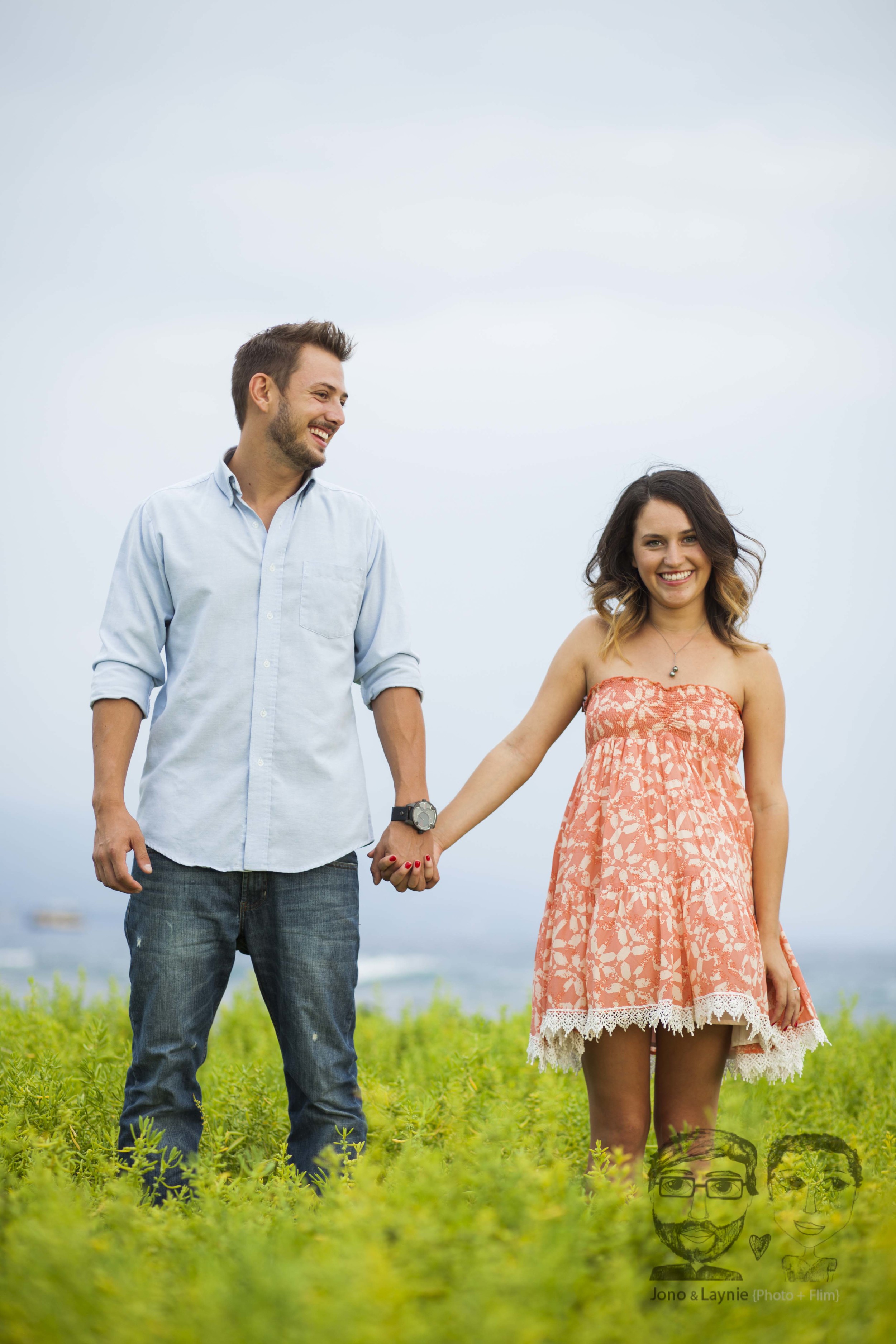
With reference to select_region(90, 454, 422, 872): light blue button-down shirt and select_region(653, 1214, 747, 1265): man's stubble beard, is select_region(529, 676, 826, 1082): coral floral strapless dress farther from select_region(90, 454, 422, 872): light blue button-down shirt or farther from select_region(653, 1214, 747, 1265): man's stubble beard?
select_region(653, 1214, 747, 1265): man's stubble beard

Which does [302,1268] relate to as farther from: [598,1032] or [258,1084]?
[258,1084]

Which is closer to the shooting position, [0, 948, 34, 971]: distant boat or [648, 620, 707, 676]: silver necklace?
[648, 620, 707, 676]: silver necklace

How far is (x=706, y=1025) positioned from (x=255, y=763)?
1.60 m

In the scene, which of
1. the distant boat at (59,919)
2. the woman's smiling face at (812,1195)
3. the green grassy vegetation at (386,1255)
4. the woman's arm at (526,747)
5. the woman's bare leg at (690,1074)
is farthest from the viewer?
the distant boat at (59,919)

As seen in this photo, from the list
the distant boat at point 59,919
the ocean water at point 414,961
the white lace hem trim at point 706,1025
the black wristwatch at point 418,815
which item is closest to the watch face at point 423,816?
Answer: the black wristwatch at point 418,815

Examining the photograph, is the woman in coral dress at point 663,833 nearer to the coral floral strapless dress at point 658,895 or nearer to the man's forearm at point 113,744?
the coral floral strapless dress at point 658,895

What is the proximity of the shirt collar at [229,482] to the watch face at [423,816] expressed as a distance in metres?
1.15

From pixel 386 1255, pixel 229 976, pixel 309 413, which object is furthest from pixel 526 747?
pixel 386 1255

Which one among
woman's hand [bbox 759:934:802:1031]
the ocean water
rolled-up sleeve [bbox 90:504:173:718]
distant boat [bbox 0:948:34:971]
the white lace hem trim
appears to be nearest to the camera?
the white lace hem trim

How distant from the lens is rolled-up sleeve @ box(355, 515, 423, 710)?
12.8ft

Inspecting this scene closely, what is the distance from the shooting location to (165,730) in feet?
11.9

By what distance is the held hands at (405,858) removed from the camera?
3.75m

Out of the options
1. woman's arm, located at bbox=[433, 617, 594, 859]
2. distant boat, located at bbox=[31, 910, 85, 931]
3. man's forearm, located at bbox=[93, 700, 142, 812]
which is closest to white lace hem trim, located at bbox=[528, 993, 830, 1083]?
woman's arm, located at bbox=[433, 617, 594, 859]

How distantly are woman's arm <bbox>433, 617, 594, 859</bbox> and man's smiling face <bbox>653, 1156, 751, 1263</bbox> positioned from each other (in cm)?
144
